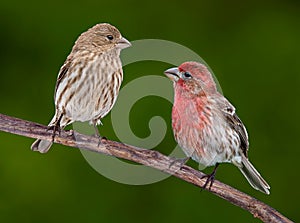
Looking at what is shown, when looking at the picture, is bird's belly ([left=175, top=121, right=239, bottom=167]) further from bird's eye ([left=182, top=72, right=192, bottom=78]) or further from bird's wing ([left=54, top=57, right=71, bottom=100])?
bird's wing ([left=54, top=57, right=71, bottom=100])

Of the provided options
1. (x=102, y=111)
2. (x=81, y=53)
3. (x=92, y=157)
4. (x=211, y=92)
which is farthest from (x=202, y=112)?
(x=92, y=157)

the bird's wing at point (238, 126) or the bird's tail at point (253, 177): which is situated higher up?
the bird's wing at point (238, 126)

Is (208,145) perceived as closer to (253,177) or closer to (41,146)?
(253,177)

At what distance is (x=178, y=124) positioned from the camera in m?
1.70

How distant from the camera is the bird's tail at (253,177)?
5.88ft

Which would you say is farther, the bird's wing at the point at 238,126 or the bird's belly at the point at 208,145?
the bird's wing at the point at 238,126

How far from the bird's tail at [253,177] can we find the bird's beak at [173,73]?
0.53 metres

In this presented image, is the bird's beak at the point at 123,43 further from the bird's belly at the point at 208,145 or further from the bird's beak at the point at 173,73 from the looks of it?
the bird's belly at the point at 208,145

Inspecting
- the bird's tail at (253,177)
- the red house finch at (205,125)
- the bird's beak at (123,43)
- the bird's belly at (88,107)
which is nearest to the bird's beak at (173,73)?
the red house finch at (205,125)

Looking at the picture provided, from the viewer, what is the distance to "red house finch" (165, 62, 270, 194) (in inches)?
62.3

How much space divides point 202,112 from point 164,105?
155cm

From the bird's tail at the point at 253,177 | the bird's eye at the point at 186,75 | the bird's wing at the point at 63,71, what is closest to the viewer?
the bird's eye at the point at 186,75

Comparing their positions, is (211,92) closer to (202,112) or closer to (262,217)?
(202,112)

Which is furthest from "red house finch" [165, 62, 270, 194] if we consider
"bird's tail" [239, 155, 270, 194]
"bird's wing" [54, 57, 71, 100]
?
"bird's wing" [54, 57, 71, 100]
